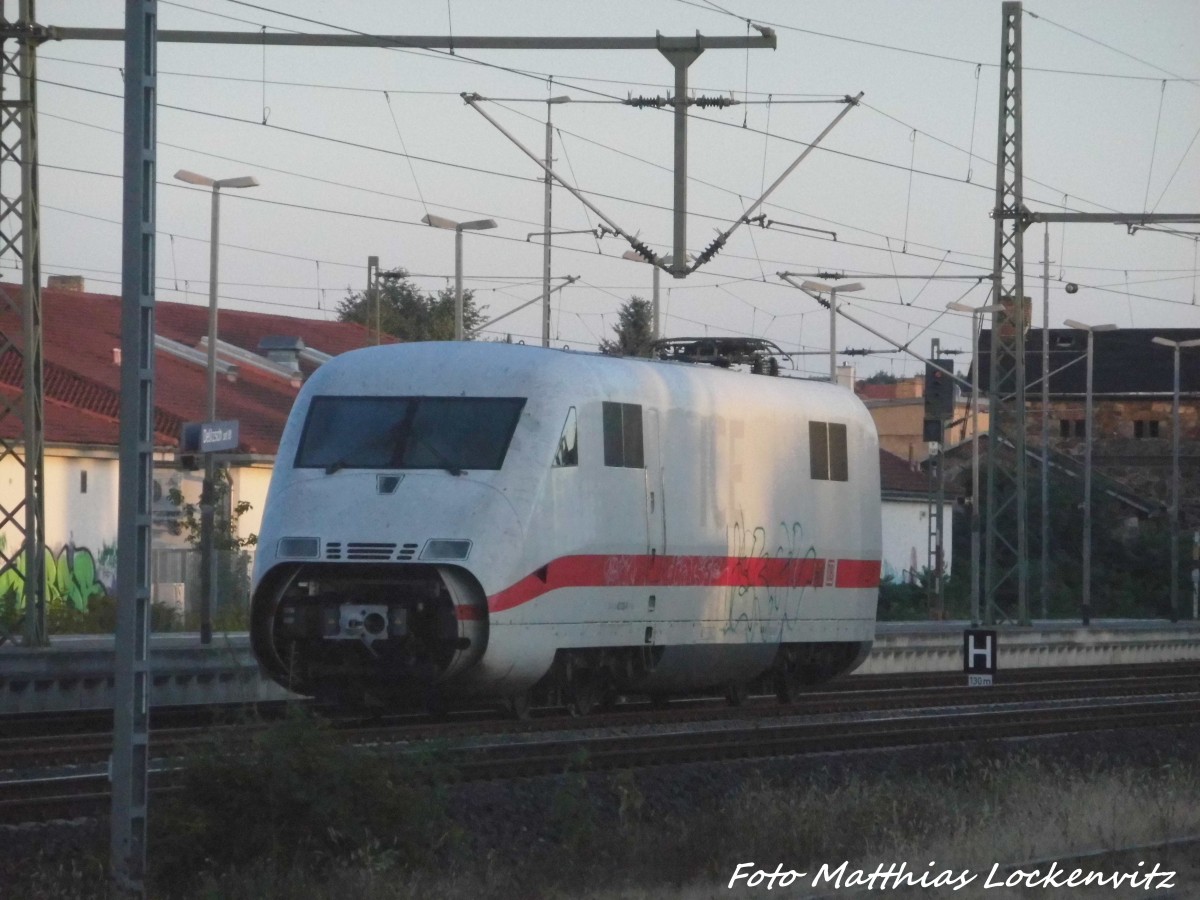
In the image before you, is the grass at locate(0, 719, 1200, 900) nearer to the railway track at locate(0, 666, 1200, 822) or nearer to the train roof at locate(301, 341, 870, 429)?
the railway track at locate(0, 666, 1200, 822)

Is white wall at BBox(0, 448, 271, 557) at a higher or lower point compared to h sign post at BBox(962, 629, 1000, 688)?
higher

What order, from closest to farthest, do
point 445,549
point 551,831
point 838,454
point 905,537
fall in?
point 551,831, point 445,549, point 838,454, point 905,537

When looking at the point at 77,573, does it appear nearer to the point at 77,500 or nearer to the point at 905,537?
the point at 77,500

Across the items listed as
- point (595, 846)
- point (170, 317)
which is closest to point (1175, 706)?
point (595, 846)

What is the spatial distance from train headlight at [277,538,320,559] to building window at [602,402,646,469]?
2914 mm

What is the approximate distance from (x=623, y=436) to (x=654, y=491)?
694mm

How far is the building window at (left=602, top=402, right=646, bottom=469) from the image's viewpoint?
1950 cm

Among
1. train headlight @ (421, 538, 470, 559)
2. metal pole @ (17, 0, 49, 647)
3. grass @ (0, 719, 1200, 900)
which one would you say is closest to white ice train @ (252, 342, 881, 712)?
train headlight @ (421, 538, 470, 559)

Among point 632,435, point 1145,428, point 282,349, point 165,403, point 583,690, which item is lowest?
point 583,690

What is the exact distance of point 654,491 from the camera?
65.9ft

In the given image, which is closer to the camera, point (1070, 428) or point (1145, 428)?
point (1145, 428)

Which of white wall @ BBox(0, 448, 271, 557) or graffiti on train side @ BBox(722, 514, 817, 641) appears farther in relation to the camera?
white wall @ BBox(0, 448, 271, 557)

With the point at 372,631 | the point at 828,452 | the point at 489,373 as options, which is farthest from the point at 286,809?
the point at 828,452

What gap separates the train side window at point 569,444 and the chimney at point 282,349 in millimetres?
45571
